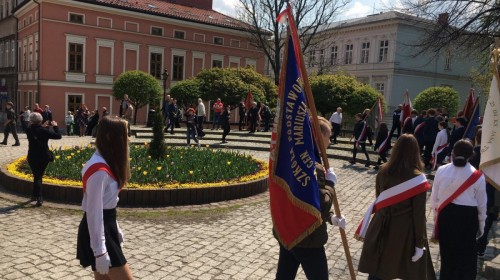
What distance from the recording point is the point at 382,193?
4.05 meters

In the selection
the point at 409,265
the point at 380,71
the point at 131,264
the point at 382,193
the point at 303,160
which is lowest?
the point at 131,264

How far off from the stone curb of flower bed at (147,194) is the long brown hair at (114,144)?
4993 mm

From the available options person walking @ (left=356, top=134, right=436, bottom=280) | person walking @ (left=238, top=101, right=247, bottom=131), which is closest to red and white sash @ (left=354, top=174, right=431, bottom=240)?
person walking @ (left=356, top=134, right=436, bottom=280)

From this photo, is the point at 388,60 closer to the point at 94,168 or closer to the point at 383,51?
the point at 383,51

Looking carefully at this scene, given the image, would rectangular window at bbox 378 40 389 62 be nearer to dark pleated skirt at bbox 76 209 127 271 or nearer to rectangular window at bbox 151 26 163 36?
rectangular window at bbox 151 26 163 36

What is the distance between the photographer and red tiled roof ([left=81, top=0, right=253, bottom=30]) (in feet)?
116

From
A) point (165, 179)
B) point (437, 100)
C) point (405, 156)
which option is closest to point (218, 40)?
point (437, 100)

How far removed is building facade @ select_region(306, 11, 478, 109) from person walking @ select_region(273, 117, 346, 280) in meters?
40.0

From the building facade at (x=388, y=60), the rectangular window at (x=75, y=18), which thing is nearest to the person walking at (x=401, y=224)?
the rectangular window at (x=75, y=18)

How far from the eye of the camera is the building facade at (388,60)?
45219 mm

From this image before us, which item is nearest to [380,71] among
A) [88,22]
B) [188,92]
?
[188,92]

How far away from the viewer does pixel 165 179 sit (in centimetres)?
893

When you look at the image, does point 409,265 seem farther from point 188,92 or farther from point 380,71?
point 380,71

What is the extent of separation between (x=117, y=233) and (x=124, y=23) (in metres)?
35.0
